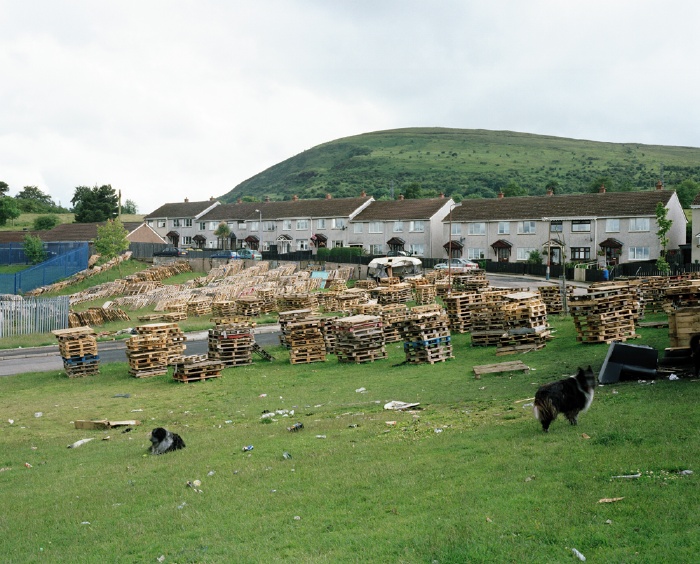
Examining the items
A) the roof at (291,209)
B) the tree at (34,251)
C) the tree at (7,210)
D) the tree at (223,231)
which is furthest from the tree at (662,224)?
the tree at (7,210)

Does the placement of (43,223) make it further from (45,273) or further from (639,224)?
(639,224)

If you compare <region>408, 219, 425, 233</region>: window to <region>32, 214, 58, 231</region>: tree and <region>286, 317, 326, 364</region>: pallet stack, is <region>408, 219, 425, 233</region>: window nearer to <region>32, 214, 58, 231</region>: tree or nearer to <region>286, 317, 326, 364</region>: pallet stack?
<region>286, 317, 326, 364</region>: pallet stack

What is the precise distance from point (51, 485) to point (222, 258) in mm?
70146

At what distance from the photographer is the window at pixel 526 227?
73.2m

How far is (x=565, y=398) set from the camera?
12594 millimetres

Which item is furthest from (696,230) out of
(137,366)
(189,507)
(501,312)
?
(189,507)

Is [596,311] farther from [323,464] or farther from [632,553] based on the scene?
[632,553]

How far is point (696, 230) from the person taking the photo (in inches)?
2302

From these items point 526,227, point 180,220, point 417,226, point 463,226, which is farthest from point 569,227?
point 180,220

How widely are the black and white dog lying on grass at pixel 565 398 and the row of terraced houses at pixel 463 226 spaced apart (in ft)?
128

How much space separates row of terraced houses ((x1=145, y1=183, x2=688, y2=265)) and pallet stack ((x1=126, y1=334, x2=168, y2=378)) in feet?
108

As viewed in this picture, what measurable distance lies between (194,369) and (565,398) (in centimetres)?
1642

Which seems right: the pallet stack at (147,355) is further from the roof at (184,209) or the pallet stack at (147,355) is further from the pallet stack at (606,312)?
the roof at (184,209)

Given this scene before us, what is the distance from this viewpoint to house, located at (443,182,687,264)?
66.1m
